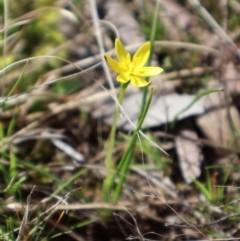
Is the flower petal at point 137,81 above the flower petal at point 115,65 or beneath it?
beneath

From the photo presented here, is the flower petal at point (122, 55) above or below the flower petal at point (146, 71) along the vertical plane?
above

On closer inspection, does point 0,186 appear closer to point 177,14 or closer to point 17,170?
point 17,170

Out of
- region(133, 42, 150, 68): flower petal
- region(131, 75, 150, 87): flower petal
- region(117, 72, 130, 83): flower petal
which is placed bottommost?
region(131, 75, 150, 87): flower petal

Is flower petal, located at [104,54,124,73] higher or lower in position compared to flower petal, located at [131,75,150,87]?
higher

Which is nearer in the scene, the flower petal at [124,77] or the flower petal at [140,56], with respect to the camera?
the flower petal at [124,77]

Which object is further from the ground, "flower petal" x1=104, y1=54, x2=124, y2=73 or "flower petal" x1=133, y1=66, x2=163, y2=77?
"flower petal" x1=104, y1=54, x2=124, y2=73

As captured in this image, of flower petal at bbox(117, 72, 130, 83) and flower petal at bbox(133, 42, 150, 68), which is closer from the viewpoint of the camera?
flower petal at bbox(117, 72, 130, 83)

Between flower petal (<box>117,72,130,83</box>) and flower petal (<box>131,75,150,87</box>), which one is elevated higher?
flower petal (<box>117,72,130,83</box>)

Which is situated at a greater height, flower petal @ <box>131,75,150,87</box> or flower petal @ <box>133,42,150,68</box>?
flower petal @ <box>133,42,150,68</box>

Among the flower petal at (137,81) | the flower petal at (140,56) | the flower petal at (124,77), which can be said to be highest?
the flower petal at (140,56)

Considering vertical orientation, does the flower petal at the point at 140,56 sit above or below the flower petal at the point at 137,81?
above

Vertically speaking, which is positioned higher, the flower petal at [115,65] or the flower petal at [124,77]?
the flower petal at [115,65]

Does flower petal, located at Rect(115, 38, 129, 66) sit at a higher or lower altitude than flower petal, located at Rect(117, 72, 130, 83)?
higher
